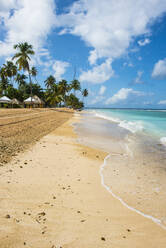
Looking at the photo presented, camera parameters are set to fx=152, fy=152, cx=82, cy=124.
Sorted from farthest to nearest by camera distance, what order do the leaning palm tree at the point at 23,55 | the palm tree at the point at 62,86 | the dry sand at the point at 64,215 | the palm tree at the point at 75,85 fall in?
1. the palm tree at the point at 75,85
2. the palm tree at the point at 62,86
3. the leaning palm tree at the point at 23,55
4. the dry sand at the point at 64,215

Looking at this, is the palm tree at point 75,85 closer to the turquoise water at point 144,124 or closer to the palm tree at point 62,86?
the palm tree at point 62,86

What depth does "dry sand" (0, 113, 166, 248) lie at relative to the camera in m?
2.27

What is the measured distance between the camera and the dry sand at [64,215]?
7.44ft

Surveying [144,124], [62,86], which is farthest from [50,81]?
[144,124]

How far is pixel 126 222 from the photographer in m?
2.74

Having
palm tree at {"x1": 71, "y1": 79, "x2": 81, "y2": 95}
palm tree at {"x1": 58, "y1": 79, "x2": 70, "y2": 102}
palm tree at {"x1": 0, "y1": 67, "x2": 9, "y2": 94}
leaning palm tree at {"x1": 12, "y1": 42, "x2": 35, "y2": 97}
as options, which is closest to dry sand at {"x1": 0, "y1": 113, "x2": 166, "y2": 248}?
leaning palm tree at {"x1": 12, "y1": 42, "x2": 35, "y2": 97}

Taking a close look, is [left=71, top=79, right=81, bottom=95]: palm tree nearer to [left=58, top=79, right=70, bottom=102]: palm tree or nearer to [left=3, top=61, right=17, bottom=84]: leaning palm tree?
[left=58, top=79, right=70, bottom=102]: palm tree

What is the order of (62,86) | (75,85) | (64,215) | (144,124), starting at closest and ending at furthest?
1. (64,215)
2. (144,124)
3. (62,86)
4. (75,85)

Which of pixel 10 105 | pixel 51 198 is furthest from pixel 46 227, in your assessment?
pixel 10 105

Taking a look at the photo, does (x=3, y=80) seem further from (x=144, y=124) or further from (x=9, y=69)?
(x=144, y=124)

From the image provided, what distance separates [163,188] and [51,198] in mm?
2995

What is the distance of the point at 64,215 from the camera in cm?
277

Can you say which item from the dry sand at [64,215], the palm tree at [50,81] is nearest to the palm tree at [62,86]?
the palm tree at [50,81]

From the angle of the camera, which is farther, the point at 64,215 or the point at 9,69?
the point at 9,69
